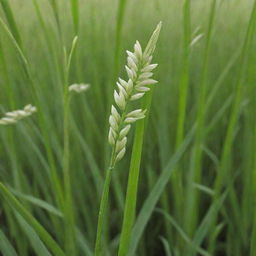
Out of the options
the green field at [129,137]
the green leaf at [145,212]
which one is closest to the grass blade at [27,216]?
the green field at [129,137]

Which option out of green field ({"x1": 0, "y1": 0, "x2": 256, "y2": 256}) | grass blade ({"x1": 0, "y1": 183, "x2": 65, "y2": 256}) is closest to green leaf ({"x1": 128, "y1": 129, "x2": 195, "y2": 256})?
green field ({"x1": 0, "y1": 0, "x2": 256, "y2": 256})

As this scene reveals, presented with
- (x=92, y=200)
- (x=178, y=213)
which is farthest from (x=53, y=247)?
(x=92, y=200)

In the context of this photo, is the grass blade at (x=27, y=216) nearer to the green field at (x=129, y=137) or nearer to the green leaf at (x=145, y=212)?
the green field at (x=129, y=137)

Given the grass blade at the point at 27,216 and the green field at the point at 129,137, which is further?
the green field at the point at 129,137

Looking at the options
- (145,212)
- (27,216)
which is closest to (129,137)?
(145,212)

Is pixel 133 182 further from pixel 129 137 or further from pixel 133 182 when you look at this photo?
pixel 129 137

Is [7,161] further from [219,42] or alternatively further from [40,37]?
[219,42]

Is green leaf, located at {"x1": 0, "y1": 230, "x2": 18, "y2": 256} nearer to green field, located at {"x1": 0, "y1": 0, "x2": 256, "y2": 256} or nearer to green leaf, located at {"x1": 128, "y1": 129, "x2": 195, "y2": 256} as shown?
green field, located at {"x1": 0, "y1": 0, "x2": 256, "y2": 256}

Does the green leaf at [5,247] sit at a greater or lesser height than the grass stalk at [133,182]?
lesser
